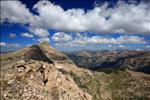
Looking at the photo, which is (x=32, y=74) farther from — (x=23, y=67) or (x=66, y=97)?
(x=66, y=97)

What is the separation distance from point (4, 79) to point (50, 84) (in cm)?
3906

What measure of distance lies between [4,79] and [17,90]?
38.1 meters

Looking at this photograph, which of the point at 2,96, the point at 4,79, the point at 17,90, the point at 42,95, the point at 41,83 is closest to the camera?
the point at 2,96

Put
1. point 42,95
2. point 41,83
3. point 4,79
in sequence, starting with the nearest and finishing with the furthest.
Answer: point 42,95 < point 4,79 < point 41,83

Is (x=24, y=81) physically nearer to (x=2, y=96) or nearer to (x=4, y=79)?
(x=4, y=79)

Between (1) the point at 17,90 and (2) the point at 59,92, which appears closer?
(1) the point at 17,90

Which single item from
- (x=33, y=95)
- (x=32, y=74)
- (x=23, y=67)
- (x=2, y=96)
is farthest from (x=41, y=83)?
(x=2, y=96)

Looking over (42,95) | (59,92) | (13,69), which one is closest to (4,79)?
(13,69)

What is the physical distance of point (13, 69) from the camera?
19100cm

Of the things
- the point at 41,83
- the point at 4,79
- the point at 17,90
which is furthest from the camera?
the point at 41,83

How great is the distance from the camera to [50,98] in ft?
561

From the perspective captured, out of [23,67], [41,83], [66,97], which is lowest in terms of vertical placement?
[66,97]

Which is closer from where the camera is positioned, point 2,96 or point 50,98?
point 2,96

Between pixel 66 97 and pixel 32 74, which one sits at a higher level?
pixel 32 74
